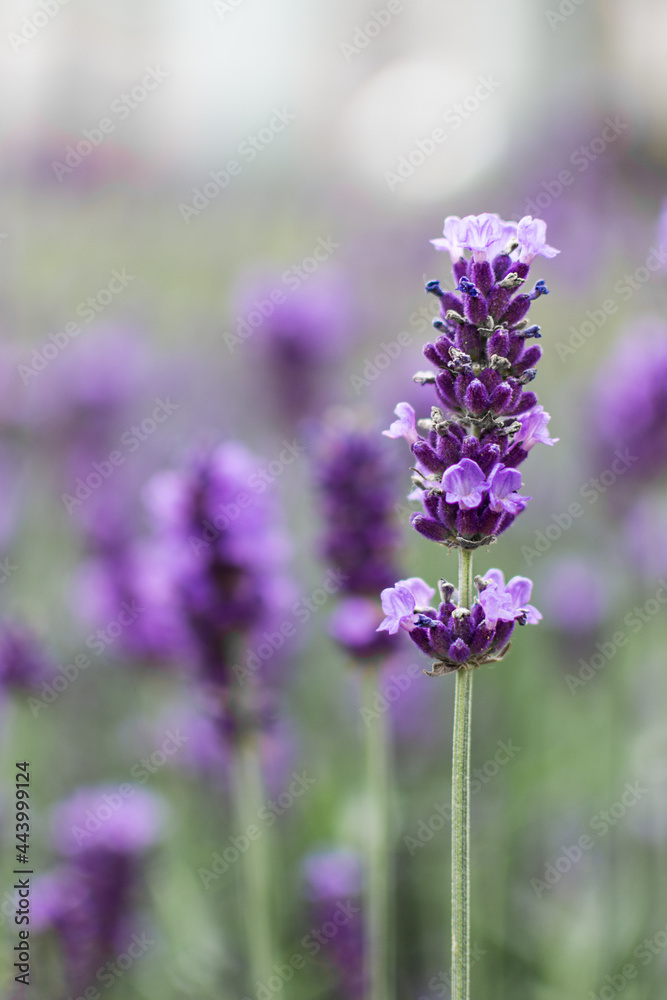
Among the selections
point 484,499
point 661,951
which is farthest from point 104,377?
point 484,499

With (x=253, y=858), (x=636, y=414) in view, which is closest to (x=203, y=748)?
(x=253, y=858)

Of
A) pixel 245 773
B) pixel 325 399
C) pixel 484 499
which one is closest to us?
pixel 484 499

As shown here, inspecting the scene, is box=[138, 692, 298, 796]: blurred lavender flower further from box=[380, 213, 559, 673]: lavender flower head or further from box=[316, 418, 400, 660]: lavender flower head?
box=[380, 213, 559, 673]: lavender flower head

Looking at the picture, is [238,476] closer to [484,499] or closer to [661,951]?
[484,499]

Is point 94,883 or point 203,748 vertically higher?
point 203,748

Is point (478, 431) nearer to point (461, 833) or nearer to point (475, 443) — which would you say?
point (475, 443)

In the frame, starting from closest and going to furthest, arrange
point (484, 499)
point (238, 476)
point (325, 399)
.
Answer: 1. point (484, 499)
2. point (238, 476)
3. point (325, 399)

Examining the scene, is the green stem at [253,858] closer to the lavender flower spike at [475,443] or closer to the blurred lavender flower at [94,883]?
the blurred lavender flower at [94,883]
